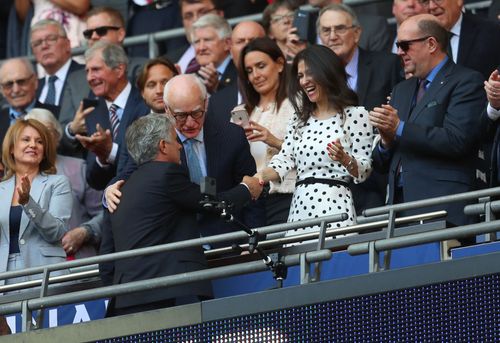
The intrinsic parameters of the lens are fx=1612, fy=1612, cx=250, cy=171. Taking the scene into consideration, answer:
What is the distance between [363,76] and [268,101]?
89 cm

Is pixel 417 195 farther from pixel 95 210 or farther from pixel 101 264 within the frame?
pixel 95 210

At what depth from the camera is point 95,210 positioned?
1453 centimetres

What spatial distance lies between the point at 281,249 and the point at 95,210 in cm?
306

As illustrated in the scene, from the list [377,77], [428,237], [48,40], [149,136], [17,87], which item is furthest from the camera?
[48,40]

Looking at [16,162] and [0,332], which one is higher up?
[16,162]

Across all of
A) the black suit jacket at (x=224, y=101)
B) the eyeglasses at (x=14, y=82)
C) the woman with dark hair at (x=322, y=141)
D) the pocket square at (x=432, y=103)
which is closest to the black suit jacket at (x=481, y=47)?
the pocket square at (x=432, y=103)

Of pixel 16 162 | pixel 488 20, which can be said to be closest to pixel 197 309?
pixel 16 162

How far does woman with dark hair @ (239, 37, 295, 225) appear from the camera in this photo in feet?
42.7

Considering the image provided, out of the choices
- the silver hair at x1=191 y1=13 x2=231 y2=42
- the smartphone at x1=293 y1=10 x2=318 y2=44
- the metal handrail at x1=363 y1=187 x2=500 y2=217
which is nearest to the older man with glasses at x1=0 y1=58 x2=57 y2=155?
the silver hair at x1=191 y1=13 x2=231 y2=42

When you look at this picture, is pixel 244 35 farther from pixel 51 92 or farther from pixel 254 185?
pixel 254 185

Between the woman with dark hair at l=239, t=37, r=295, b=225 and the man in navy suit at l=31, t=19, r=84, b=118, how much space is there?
345 centimetres

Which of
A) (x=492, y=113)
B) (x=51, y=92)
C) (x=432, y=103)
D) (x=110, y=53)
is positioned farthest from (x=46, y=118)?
(x=492, y=113)

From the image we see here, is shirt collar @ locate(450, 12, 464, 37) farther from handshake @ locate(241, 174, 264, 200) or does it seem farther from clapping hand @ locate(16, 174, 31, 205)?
clapping hand @ locate(16, 174, 31, 205)

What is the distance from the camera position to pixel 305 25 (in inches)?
584
